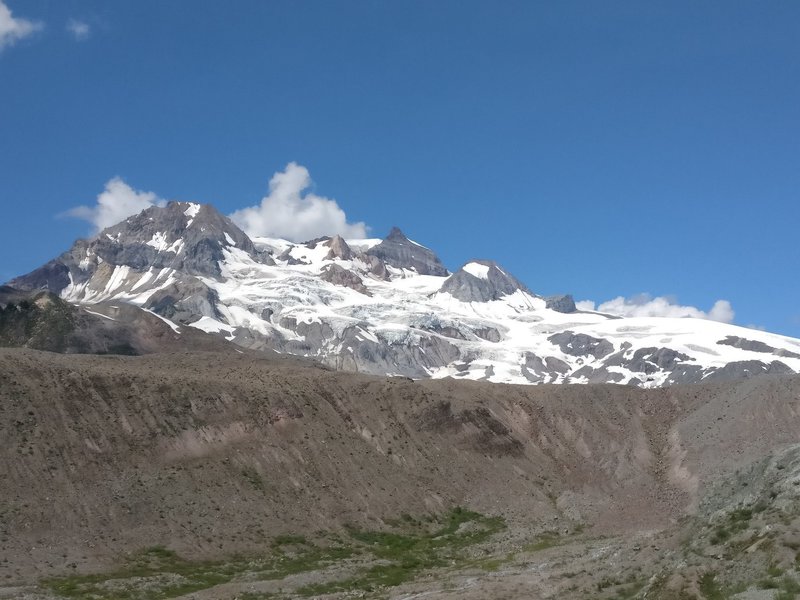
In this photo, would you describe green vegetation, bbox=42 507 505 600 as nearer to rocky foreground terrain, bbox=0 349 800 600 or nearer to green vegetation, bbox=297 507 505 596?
green vegetation, bbox=297 507 505 596

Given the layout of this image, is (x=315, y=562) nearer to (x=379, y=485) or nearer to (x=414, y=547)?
(x=414, y=547)

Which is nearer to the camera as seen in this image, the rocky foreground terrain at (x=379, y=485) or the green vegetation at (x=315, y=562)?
the rocky foreground terrain at (x=379, y=485)

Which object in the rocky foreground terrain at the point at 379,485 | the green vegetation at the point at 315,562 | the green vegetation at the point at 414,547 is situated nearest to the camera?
the rocky foreground terrain at the point at 379,485

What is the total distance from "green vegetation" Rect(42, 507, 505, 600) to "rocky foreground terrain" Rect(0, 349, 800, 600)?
0.84 ft

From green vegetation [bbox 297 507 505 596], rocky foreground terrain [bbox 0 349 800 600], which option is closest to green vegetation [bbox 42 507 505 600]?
green vegetation [bbox 297 507 505 596]

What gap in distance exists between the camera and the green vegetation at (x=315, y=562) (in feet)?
201

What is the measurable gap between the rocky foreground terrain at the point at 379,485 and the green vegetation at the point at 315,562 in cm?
25

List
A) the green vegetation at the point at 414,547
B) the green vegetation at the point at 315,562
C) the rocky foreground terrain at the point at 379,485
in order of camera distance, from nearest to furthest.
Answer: the rocky foreground terrain at the point at 379,485 < the green vegetation at the point at 315,562 < the green vegetation at the point at 414,547

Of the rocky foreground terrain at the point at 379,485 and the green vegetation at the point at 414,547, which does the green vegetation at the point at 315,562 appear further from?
the rocky foreground terrain at the point at 379,485

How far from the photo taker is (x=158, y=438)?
285ft

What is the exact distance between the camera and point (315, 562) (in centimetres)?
7450

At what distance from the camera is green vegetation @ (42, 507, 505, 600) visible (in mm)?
61188

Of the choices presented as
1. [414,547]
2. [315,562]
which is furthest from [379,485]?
[315,562]

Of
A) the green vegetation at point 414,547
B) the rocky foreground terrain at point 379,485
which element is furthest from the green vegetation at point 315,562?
the rocky foreground terrain at point 379,485
